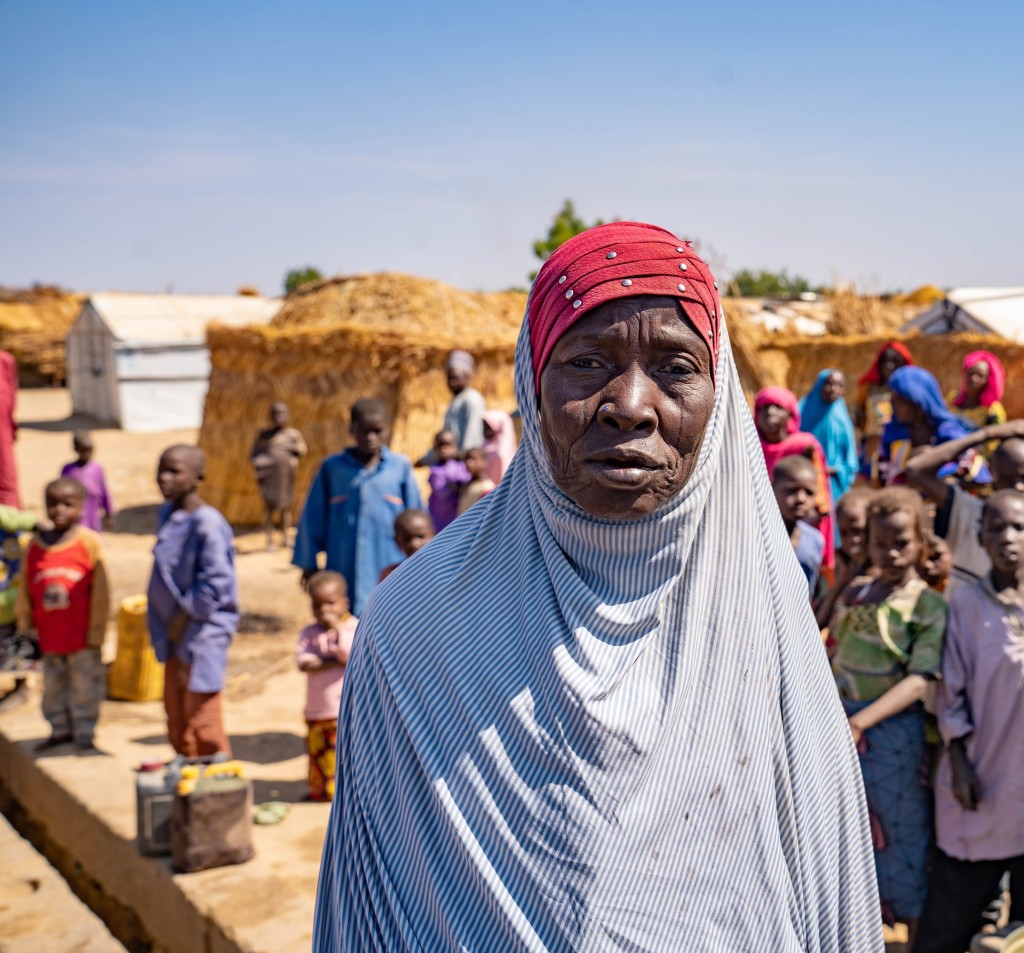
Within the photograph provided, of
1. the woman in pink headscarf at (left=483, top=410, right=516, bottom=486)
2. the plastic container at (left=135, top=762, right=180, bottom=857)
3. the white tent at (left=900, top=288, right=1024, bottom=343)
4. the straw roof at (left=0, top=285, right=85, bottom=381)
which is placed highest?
the straw roof at (left=0, top=285, right=85, bottom=381)

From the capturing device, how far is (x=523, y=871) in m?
1.46

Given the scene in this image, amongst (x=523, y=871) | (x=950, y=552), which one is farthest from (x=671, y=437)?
(x=950, y=552)

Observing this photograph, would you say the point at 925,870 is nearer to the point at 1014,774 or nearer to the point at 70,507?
the point at 1014,774

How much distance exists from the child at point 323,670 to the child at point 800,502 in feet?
6.50

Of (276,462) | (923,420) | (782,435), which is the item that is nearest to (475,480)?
(782,435)

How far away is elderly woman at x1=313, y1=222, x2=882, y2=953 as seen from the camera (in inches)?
56.9

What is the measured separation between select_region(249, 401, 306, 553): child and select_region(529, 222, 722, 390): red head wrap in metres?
9.60

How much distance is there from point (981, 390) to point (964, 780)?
4298mm

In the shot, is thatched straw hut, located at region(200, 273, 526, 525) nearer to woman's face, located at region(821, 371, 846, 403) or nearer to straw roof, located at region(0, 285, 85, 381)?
woman's face, located at region(821, 371, 846, 403)

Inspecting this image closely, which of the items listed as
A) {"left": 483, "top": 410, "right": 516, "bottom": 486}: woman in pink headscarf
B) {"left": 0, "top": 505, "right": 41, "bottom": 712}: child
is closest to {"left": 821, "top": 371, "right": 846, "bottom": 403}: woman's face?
{"left": 483, "top": 410, "right": 516, "bottom": 486}: woman in pink headscarf

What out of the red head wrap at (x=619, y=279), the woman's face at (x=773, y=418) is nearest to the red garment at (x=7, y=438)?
the woman's face at (x=773, y=418)

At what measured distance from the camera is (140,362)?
861 inches

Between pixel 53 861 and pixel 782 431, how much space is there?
394 cm

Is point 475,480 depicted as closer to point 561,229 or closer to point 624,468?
point 624,468
